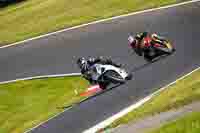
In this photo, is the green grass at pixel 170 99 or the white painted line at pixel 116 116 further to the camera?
the white painted line at pixel 116 116

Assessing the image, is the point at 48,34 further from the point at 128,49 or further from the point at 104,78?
the point at 104,78

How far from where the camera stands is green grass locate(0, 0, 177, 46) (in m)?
36.0

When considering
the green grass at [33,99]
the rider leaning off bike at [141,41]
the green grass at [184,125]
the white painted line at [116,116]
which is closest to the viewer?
the green grass at [184,125]

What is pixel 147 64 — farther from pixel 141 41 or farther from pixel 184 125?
pixel 184 125

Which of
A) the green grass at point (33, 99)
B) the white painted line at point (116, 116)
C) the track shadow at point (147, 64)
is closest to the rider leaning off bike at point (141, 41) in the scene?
the track shadow at point (147, 64)

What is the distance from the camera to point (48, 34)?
3609 centimetres

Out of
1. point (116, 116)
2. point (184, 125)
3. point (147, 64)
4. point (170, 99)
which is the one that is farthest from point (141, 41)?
point (184, 125)

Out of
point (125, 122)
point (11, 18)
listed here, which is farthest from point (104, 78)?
point (11, 18)

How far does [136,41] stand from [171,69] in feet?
12.7

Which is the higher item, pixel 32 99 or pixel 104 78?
pixel 104 78

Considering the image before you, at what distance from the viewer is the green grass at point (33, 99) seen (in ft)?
76.8

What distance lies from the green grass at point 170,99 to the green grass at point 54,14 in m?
15.9

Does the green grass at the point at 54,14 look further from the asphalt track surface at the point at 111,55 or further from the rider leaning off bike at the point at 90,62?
the rider leaning off bike at the point at 90,62

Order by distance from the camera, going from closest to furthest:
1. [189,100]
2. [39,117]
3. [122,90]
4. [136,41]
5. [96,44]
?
1. [189,100]
2. [122,90]
3. [39,117]
4. [136,41]
5. [96,44]
